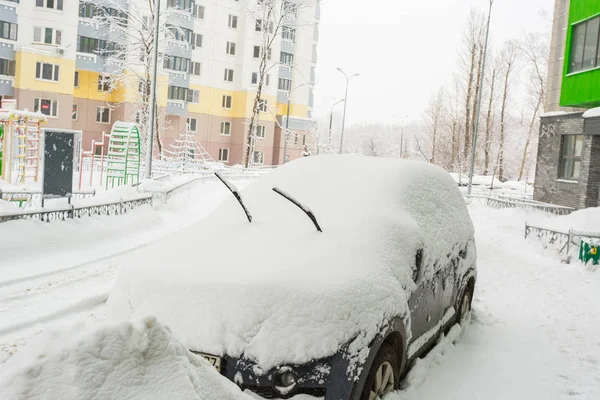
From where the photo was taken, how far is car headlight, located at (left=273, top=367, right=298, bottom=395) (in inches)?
135

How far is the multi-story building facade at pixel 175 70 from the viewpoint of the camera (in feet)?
131

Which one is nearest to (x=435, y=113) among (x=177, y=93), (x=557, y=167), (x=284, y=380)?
(x=177, y=93)

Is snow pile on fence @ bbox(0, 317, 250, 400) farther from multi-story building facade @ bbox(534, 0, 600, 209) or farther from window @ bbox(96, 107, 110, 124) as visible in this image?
window @ bbox(96, 107, 110, 124)

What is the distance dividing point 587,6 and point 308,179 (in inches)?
805

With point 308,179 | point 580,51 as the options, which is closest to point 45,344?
point 308,179

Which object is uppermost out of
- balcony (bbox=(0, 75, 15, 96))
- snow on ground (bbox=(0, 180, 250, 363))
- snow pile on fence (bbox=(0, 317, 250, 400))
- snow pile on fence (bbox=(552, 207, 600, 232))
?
balcony (bbox=(0, 75, 15, 96))

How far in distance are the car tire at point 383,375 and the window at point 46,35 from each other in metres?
42.1

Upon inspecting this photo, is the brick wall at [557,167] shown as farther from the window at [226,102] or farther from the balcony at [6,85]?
the window at [226,102]

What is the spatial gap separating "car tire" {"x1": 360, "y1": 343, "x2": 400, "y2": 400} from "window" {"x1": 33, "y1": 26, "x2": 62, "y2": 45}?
1657 inches

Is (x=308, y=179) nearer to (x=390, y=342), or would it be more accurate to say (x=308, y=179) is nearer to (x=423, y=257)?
(x=423, y=257)

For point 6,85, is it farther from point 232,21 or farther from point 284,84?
point 284,84

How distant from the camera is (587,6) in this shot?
71.6 ft

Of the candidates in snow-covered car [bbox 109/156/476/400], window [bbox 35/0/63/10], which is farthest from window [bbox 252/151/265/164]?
snow-covered car [bbox 109/156/476/400]

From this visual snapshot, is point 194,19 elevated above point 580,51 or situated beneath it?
elevated above
